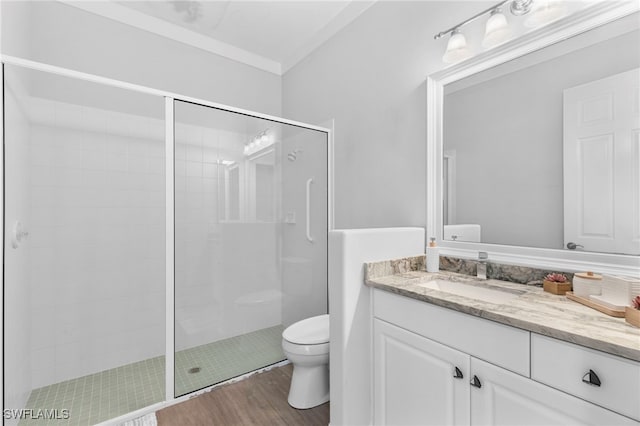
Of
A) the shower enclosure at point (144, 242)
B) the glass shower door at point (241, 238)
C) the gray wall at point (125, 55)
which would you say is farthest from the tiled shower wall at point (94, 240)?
the glass shower door at point (241, 238)

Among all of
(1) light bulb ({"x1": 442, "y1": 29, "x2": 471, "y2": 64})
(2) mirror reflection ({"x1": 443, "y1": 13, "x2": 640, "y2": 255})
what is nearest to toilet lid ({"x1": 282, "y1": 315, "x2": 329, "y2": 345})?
(2) mirror reflection ({"x1": 443, "y1": 13, "x2": 640, "y2": 255})

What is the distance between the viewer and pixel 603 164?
1196 mm

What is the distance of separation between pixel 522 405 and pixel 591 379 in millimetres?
220

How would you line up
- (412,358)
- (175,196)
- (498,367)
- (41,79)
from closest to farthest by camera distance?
1. (498,367)
2. (412,358)
3. (175,196)
4. (41,79)

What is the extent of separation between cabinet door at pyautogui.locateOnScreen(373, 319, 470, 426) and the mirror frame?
0.62m

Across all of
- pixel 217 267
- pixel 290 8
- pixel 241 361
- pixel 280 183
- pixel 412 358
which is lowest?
pixel 241 361

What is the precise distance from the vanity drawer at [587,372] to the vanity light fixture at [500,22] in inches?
52.0

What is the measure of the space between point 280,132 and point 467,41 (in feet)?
4.38

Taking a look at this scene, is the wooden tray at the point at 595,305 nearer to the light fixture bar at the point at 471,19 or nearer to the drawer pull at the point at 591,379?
the drawer pull at the point at 591,379

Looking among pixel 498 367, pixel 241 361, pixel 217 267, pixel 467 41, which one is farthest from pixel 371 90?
pixel 241 361

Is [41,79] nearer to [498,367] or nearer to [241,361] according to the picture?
[241,361]

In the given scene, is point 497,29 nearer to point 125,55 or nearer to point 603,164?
point 603,164

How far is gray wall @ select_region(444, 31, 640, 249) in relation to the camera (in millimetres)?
1276

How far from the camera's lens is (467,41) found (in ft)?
5.27
